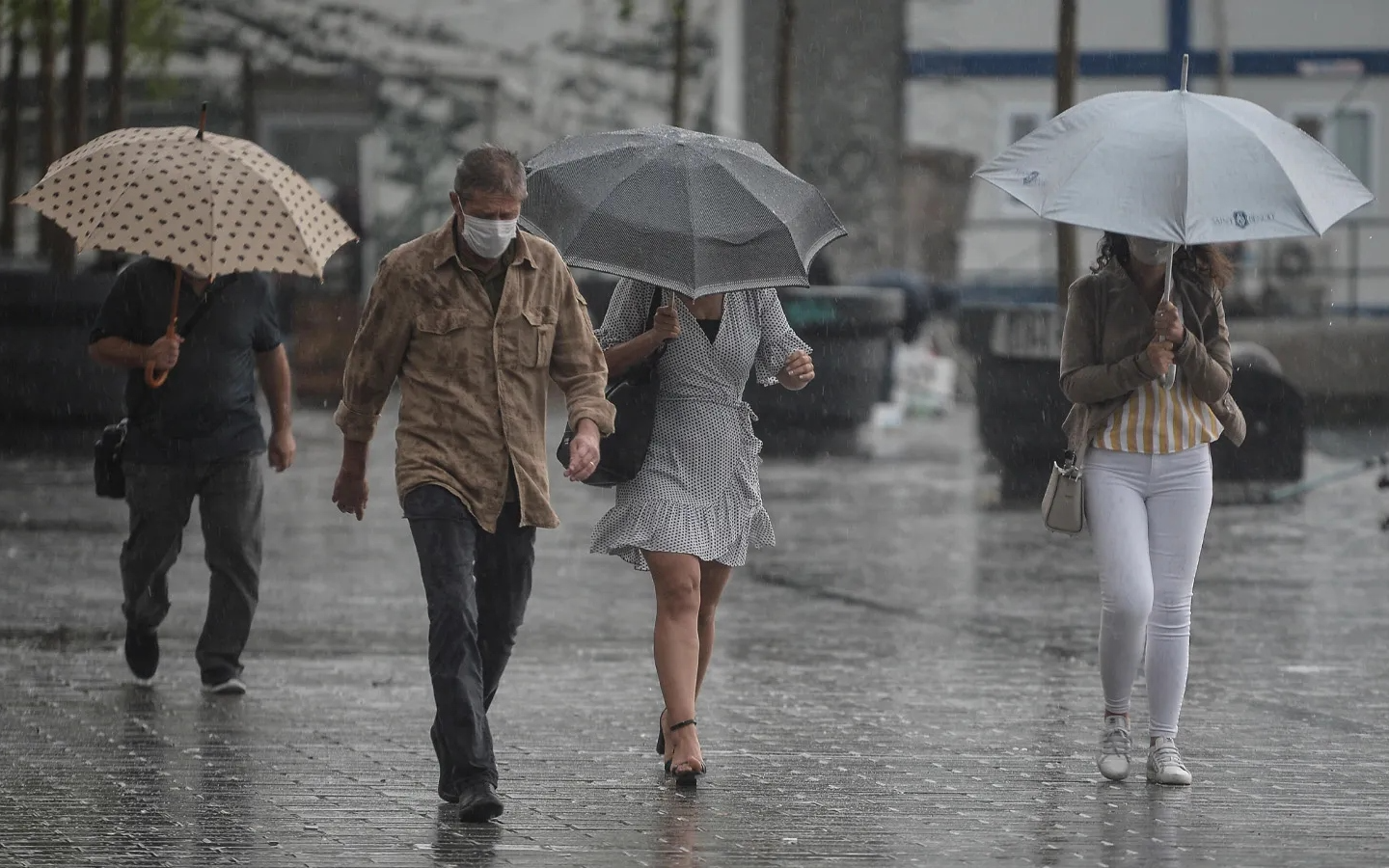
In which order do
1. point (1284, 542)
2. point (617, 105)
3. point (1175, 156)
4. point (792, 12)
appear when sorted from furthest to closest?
point (617, 105)
point (792, 12)
point (1284, 542)
point (1175, 156)

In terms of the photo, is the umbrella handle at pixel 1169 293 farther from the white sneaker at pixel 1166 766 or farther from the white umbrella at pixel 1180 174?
the white sneaker at pixel 1166 766

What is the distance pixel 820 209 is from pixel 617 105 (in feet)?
74.5

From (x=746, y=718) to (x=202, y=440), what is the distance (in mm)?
2074

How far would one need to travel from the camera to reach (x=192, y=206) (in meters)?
7.95

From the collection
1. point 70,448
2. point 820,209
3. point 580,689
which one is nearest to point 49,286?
point 70,448

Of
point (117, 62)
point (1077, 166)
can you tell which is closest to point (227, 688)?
point (1077, 166)

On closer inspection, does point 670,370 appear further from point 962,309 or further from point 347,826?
point 962,309

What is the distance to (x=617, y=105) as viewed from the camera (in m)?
29.6

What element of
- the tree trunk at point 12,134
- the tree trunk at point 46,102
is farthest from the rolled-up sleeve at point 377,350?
the tree trunk at point 12,134

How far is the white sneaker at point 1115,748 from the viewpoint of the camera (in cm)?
686

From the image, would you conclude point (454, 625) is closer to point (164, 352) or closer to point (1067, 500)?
point (1067, 500)

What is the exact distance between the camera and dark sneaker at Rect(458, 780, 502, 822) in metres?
6.15

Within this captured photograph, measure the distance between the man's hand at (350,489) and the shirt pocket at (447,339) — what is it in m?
Answer: 0.34

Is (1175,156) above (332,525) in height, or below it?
above
